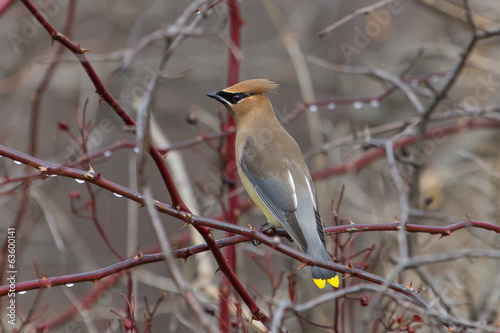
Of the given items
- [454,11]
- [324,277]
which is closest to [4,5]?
[324,277]

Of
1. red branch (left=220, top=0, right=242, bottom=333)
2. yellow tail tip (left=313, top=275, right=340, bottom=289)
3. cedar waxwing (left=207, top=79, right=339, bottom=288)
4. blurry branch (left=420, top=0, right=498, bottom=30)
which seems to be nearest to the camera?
yellow tail tip (left=313, top=275, right=340, bottom=289)

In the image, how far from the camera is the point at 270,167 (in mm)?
3730

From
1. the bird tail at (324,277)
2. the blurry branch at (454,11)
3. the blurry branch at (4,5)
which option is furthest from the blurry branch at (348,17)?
the blurry branch at (454,11)

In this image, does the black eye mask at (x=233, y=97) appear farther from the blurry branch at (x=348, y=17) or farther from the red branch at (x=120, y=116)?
the red branch at (x=120, y=116)

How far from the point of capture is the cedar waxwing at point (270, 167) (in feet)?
11.3

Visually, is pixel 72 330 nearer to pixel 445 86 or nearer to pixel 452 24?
pixel 445 86

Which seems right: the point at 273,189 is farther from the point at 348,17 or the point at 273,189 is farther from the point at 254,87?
the point at 348,17

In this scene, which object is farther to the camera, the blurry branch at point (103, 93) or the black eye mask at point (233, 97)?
the black eye mask at point (233, 97)

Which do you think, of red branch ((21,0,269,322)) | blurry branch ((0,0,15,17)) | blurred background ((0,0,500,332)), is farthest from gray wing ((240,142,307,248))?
blurry branch ((0,0,15,17))

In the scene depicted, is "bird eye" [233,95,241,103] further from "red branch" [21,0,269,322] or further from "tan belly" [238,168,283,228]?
"red branch" [21,0,269,322]

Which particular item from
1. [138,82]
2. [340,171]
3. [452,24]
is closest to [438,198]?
[340,171]

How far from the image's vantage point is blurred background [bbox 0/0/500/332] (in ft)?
13.2

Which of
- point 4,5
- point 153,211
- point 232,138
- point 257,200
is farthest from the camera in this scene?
point 232,138

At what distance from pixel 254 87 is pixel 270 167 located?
19.8 inches
